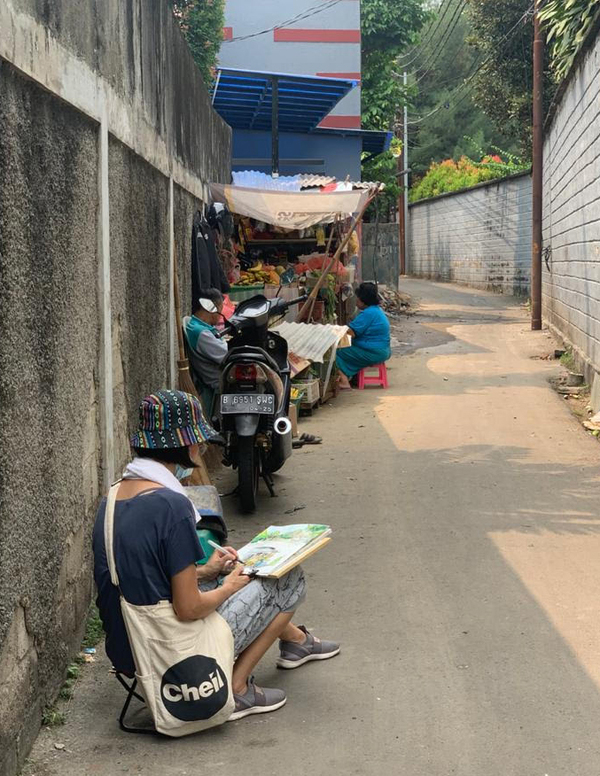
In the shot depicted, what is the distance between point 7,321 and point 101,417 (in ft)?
5.24

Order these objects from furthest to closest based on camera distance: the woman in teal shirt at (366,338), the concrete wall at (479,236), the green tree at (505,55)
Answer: the concrete wall at (479,236) < the green tree at (505,55) < the woman in teal shirt at (366,338)

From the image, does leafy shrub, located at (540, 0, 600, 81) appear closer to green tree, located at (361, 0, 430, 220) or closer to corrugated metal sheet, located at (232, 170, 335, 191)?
corrugated metal sheet, located at (232, 170, 335, 191)

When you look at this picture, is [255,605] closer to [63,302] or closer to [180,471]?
[180,471]

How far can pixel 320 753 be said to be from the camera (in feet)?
11.4

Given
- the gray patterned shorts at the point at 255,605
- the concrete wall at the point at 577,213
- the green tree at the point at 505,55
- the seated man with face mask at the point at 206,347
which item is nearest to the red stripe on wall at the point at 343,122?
the green tree at the point at 505,55

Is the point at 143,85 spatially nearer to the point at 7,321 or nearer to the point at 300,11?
the point at 7,321

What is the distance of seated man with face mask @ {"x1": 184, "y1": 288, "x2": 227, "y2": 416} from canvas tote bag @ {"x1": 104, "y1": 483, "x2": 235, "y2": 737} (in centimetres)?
434

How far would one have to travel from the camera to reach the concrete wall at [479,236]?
26.4 meters

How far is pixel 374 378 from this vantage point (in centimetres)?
1256

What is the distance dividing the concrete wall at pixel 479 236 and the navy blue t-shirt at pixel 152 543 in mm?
22986

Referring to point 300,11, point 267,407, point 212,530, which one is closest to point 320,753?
point 212,530

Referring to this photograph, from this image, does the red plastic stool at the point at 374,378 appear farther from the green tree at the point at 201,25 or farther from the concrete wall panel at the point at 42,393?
the green tree at the point at 201,25

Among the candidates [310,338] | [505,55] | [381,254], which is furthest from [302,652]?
[505,55]

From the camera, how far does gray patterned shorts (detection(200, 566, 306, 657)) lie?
12.2 feet
